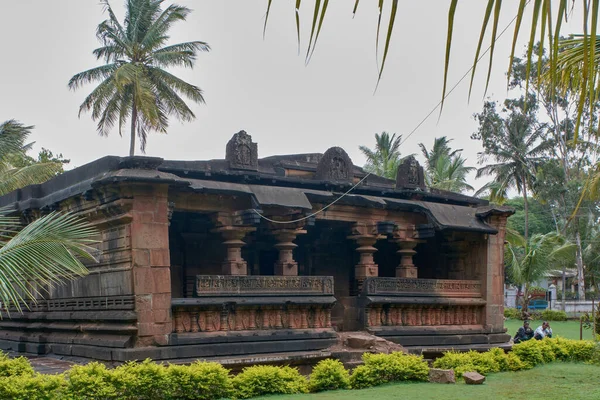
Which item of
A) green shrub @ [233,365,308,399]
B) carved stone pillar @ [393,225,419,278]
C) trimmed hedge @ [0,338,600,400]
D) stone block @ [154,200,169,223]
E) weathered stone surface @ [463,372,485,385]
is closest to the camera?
trimmed hedge @ [0,338,600,400]

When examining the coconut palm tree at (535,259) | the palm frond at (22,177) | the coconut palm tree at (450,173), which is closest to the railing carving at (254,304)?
the palm frond at (22,177)

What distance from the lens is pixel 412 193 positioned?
54.1 feet

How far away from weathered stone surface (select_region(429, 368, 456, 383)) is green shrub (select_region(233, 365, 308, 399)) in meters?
2.14

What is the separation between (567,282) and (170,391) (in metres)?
51.4

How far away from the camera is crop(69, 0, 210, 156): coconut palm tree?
26141 millimetres

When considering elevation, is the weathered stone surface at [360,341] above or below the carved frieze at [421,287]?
below

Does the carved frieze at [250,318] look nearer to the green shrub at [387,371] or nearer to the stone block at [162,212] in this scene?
the stone block at [162,212]

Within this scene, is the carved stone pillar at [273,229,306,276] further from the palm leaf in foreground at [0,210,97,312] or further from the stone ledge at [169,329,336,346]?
the palm leaf in foreground at [0,210,97,312]

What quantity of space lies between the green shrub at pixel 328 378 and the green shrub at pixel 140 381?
221 centimetres

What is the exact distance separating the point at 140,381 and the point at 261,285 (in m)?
3.98

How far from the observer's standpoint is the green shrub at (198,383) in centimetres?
965

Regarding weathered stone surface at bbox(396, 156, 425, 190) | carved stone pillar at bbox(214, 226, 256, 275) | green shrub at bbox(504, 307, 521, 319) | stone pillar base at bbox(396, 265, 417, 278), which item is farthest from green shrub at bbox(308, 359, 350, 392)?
green shrub at bbox(504, 307, 521, 319)

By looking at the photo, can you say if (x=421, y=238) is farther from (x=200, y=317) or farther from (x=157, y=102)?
(x=157, y=102)

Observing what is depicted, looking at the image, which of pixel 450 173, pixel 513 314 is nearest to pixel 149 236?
pixel 513 314
